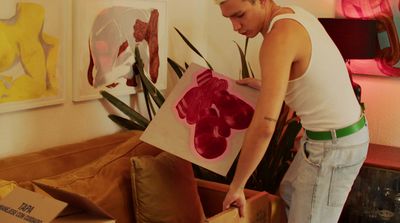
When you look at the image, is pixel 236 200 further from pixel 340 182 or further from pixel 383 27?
pixel 383 27

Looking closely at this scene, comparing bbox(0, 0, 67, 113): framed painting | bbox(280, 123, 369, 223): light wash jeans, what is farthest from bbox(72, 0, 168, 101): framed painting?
bbox(280, 123, 369, 223): light wash jeans

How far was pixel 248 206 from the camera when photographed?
209 cm

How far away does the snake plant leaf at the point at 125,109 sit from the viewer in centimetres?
263

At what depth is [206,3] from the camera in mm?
3494

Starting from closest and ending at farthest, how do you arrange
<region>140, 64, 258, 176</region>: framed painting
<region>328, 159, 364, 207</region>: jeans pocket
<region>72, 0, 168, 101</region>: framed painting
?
<region>328, 159, 364, 207</region>: jeans pocket → <region>140, 64, 258, 176</region>: framed painting → <region>72, 0, 168, 101</region>: framed painting

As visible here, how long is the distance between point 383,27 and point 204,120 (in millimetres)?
1303

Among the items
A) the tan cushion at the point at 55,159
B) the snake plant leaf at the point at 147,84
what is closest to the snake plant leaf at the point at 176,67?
the snake plant leaf at the point at 147,84

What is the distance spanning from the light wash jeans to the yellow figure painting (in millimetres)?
1123

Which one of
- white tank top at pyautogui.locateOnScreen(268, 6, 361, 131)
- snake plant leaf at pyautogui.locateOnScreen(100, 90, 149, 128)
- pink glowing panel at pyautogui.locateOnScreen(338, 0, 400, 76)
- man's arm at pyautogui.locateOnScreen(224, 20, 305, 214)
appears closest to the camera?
man's arm at pyautogui.locateOnScreen(224, 20, 305, 214)

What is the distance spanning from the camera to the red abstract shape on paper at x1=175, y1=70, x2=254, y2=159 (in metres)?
2.23

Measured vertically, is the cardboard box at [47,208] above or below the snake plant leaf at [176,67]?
below

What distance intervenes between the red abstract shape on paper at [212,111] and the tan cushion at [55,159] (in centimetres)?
45

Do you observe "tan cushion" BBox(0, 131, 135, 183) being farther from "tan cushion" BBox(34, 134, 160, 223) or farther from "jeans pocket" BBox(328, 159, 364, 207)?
"jeans pocket" BBox(328, 159, 364, 207)

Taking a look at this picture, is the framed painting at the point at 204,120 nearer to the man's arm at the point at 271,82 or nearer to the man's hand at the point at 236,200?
the man's hand at the point at 236,200
